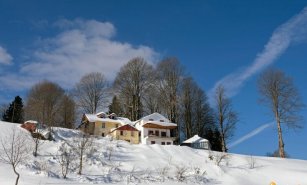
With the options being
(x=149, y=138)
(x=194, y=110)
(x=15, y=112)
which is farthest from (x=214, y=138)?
(x=15, y=112)

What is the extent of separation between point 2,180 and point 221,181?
17486 millimetres

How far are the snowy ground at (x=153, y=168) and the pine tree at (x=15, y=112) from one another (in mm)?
18125

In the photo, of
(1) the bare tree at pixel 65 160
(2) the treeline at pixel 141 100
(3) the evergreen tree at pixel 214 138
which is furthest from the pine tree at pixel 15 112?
(3) the evergreen tree at pixel 214 138

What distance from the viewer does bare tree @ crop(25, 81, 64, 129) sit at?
5758 centimetres

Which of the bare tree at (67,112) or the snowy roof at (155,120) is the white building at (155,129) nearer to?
the snowy roof at (155,120)

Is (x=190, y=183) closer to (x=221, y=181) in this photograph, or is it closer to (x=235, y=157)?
(x=221, y=181)

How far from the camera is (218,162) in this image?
37.7m

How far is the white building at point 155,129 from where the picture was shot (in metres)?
54.3

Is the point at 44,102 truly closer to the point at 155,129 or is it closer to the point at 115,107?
the point at 115,107

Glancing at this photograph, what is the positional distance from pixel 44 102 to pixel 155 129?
17305 millimetres

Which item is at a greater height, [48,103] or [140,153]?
[48,103]

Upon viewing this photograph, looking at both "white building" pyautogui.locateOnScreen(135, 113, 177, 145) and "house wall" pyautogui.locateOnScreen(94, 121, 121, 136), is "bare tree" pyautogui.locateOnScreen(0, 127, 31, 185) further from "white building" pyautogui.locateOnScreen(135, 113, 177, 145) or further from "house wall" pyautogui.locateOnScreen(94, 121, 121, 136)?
"white building" pyautogui.locateOnScreen(135, 113, 177, 145)

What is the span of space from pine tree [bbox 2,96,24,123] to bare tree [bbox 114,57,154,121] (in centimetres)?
1611

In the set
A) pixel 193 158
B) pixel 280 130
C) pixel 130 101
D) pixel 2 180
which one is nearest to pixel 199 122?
pixel 130 101
